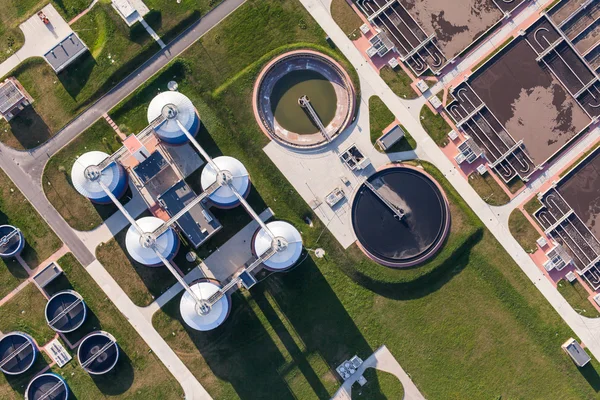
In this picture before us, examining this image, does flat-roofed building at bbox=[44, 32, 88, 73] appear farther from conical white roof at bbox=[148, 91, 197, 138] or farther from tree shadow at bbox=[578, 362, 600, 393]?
tree shadow at bbox=[578, 362, 600, 393]

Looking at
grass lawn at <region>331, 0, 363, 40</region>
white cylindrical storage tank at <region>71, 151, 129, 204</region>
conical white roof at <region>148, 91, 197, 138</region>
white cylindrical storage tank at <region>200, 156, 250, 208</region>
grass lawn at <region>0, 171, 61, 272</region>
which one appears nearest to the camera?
white cylindrical storage tank at <region>71, 151, 129, 204</region>

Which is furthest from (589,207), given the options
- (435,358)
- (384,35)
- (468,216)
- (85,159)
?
(85,159)

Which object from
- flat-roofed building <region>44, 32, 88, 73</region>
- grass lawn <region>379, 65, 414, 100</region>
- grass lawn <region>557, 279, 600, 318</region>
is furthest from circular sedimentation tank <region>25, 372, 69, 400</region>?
grass lawn <region>557, 279, 600, 318</region>

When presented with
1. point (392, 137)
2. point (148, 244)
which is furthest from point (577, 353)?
point (148, 244)

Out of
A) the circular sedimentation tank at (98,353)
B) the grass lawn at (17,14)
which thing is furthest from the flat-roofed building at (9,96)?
the circular sedimentation tank at (98,353)

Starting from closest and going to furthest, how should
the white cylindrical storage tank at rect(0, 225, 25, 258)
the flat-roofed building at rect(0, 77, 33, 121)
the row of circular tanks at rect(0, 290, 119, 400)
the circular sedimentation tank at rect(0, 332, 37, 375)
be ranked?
the circular sedimentation tank at rect(0, 332, 37, 375) → the row of circular tanks at rect(0, 290, 119, 400) → the white cylindrical storage tank at rect(0, 225, 25, 258) → the flat-roofed building at rect(0, 77, 33, 121)

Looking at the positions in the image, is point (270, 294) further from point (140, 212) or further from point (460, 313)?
point (460, 313)

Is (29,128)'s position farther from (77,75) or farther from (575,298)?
(575,298)
